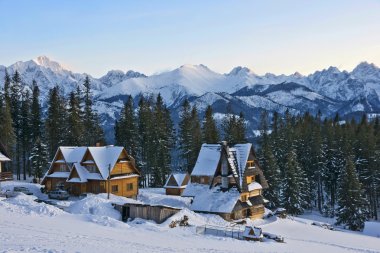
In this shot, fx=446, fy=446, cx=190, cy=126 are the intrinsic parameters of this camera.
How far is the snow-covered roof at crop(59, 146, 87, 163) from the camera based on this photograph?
61.1 meters

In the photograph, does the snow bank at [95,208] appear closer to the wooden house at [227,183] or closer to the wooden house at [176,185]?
the wooden house at [227,183]

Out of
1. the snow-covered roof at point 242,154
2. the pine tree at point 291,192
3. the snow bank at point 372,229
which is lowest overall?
the snow bank at point 372,229

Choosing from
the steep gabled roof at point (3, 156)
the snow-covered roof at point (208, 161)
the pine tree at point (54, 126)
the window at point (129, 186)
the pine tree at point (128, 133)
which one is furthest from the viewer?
the pine tree at point (128, 133)

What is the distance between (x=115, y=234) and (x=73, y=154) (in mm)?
30337

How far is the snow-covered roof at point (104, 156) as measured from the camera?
58.8 metres

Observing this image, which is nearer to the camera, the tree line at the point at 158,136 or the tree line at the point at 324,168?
the tree line at the point at 324,168

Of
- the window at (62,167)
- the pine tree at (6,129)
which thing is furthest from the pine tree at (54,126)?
the window at (62,167)

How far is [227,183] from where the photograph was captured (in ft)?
A: 185

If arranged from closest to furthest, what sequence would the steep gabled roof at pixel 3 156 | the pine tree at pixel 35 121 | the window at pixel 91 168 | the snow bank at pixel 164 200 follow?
1. the steep gabled roof at pixel 3 156
2. the snow bank at pixel 164 200
3. the window at pixel 91 168
4. the pine tree at pixel 35 121

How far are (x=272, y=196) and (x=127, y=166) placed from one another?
24653mm

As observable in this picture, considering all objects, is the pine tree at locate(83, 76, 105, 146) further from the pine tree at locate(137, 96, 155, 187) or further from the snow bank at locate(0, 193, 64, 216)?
the snow bank at locate(0, 193, 64, 216)

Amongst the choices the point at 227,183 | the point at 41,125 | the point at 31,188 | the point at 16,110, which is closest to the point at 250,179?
the point at 227,183

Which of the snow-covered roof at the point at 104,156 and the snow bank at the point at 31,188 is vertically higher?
the snow-covered roof at the point at 104,156

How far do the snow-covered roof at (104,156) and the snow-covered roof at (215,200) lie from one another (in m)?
12.4
